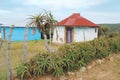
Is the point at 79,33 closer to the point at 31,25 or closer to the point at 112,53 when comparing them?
the point at 112,53

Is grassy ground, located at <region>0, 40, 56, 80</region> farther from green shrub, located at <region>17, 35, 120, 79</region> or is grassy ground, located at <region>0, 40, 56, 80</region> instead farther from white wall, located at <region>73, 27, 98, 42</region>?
white wall, located at <region>73, 27, 98, 42</region>

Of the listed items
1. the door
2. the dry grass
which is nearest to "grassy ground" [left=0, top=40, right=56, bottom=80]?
the dry grass

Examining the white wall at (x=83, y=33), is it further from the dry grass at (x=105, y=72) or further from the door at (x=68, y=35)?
the dry grass at (x=105, y=72)

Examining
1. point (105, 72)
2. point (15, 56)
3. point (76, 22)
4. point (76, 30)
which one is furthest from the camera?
point (76, 22)

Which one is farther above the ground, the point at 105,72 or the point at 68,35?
the point at 68,35

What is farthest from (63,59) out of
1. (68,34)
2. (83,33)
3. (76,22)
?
(68,34)

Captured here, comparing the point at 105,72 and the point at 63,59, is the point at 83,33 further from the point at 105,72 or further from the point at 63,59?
the point at 63,59

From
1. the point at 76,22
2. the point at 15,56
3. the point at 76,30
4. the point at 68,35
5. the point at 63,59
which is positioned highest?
the point at 76,22

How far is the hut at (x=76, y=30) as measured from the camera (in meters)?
23.4

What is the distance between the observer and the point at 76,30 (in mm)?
Answer: 23422

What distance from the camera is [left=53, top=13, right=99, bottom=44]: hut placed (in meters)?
23.4

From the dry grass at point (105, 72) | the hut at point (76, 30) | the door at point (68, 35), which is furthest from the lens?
the door at point (68, 35)

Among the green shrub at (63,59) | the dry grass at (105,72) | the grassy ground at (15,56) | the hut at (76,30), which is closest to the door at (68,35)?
the hut at (76,30)

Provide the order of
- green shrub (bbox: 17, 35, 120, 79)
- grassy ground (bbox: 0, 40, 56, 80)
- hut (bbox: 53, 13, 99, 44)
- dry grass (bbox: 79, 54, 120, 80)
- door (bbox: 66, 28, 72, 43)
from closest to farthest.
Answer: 1. green shrub (bbox: 17, 35, 120, 79)
2. dry grass (bbox: 79, 54, 120, 80)
3. grassy ground (bbox: 0, 40, 56, 80)
4. hut (bbox: 53, 13, 99, 44)
5. door (bbox: 66, 28, 72, 43)
